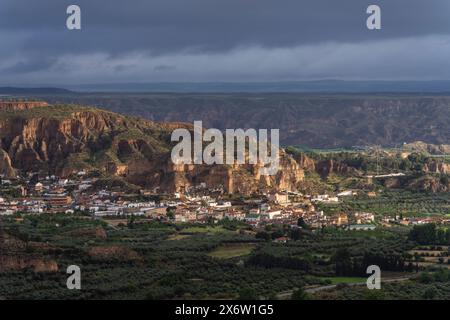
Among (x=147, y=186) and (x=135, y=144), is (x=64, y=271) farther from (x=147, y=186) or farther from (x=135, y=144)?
(x=135, y=144)

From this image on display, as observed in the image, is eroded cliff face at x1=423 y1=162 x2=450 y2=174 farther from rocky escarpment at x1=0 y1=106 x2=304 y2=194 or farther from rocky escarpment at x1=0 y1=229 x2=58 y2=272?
rocky escarpment at x1=0 y1=229 x2=58 y2=272

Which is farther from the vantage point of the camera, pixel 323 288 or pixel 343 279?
pixel 343 279

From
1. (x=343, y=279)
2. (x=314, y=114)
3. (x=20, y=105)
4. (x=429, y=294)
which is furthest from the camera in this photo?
(x=314, y=114)

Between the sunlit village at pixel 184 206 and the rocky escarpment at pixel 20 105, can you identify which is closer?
the sunlit village at pixel 184 206

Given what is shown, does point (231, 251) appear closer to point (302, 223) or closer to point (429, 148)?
point (302, 223)

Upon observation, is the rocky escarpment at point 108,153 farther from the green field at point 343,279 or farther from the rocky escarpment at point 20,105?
the green field at point 343,279

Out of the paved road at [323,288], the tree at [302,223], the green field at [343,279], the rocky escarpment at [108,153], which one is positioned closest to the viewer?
the paved road at [323,288]

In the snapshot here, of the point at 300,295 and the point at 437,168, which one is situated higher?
the point at 300,295

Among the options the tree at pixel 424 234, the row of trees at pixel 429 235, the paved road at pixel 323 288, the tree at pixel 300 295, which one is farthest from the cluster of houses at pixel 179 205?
the tree at pixel 300 295

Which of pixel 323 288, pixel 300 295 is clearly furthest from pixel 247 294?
pixel 323 288
